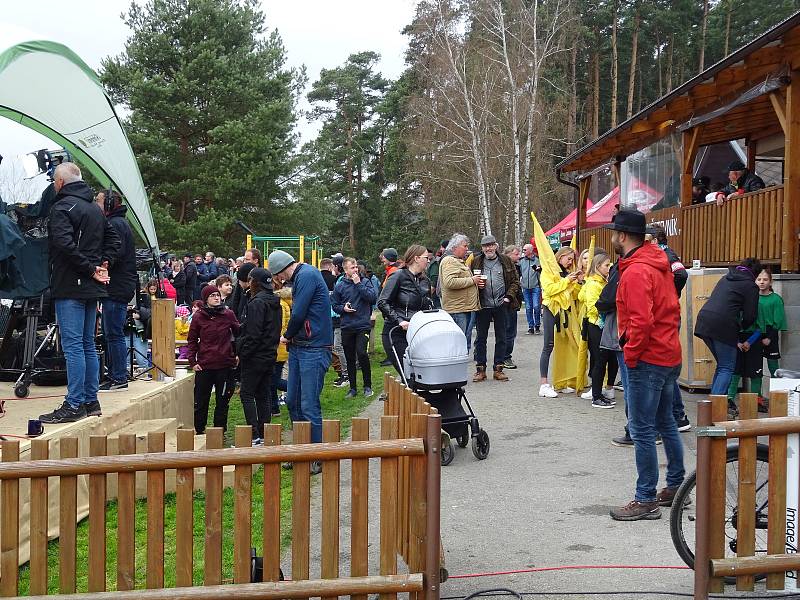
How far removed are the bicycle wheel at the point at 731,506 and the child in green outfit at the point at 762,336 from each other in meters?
5.15

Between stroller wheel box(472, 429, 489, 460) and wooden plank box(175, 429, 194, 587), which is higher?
wooden plank box(175, 429, 194, 587)

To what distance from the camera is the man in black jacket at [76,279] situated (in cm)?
657

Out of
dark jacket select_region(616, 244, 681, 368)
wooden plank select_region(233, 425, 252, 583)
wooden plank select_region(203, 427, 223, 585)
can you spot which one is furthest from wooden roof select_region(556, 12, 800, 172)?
wooden plank select_region(203, 427, 223, 585)

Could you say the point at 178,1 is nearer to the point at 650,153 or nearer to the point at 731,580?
the point at 650,153

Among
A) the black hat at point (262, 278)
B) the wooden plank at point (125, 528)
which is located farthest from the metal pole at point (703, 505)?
the black hat at point (262, 278)

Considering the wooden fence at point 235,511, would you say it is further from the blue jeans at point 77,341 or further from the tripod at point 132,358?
the tripod at point 132,358

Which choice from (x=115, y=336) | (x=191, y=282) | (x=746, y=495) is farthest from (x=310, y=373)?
(x=191, y=282)

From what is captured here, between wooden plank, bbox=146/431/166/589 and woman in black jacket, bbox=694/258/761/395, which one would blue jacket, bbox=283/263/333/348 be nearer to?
wooden plank, bbox=146/431/166/589

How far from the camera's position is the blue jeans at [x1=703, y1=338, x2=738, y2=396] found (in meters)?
8.92

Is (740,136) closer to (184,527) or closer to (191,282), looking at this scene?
(191,282)

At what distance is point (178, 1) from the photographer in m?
34.6

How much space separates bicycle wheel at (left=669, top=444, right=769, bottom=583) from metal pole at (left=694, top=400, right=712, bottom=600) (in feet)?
0.66

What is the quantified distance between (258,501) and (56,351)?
3.47 meters

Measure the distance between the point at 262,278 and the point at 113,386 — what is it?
199 cm
